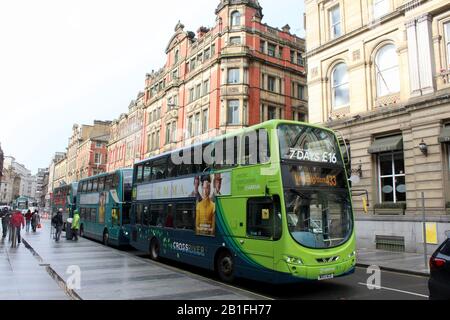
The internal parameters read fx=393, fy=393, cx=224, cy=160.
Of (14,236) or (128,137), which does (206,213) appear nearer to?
(14,236)

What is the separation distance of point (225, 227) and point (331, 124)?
14.5 m

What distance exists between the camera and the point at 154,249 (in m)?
15.8

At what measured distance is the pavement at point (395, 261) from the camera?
44.0 ft

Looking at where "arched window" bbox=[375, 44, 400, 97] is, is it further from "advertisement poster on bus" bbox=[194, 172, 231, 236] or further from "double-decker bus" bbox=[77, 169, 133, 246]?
"double-decker bus" bbox=[77, 169, 133, 246]

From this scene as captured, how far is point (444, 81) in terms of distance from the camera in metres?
18.1

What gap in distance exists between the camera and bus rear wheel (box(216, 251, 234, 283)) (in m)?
11.0

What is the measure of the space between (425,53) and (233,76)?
20.9 metres

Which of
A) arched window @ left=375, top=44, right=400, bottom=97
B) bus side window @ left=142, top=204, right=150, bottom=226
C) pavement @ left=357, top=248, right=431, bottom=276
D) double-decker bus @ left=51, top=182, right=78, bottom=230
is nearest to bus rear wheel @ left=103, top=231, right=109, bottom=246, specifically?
bus side window @ left=142, top=204, right=150, bottom=226

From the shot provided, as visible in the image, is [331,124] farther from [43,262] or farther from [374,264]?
[43,262]

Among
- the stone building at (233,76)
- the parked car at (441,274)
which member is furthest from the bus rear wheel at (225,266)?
the stone building at (233,76)

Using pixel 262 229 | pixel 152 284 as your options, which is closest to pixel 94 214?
pixel 152 284

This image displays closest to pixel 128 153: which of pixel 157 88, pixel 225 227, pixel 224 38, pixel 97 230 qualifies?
pixel 157 88

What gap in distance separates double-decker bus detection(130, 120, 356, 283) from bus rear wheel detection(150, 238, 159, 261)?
2.63 metres

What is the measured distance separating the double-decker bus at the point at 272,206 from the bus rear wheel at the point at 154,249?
2633 mm
